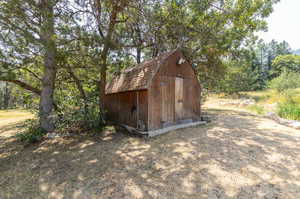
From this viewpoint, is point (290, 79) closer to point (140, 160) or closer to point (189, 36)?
point (189, 36)

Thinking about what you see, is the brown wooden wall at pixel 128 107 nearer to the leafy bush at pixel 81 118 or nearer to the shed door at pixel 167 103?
the shed door at pixel 167 103

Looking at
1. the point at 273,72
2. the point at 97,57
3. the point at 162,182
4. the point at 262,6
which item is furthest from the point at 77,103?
the point at 273,72

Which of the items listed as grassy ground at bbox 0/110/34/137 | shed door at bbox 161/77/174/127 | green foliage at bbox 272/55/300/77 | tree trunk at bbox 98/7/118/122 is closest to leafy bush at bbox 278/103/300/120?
shed door at bbox 161/77/174/127

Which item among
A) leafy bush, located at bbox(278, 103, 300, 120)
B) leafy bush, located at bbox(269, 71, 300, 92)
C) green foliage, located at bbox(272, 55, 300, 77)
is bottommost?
leafy bush, located at bbox(278, 103, 300, 120)

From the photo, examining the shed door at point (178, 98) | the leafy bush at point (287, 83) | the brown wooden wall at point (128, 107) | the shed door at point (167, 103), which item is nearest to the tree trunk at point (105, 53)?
the brown wooden wall at point (128, 107)

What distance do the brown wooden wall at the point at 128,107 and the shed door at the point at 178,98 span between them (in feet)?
5.75

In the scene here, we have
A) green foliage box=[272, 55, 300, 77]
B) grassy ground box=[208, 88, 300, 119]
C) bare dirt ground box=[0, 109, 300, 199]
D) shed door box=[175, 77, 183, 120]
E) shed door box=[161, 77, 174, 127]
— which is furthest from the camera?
green foliage box=[272, 55, 300, 77]

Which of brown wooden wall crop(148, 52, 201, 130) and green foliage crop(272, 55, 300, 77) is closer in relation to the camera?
brown wooden wall crop(148, 52, 201, 130)

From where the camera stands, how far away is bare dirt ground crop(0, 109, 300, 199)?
2605mm

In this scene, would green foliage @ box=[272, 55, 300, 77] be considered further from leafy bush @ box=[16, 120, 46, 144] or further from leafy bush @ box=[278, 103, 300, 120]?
leafy bush @ box=[16, 120, 46, 144]

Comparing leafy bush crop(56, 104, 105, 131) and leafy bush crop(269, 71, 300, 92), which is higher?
leafy bush crop(269, 71, 300, 92)

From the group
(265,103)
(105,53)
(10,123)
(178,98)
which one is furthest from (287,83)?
(10,123)

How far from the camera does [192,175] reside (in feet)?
9.87

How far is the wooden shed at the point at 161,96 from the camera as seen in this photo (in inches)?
239
